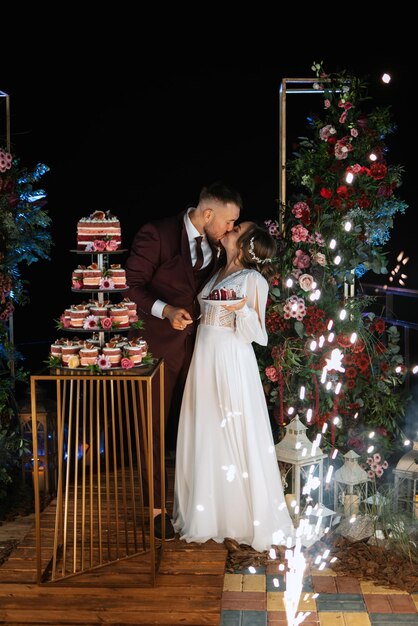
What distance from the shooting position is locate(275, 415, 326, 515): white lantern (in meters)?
4.27

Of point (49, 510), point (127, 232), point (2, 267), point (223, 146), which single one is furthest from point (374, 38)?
point (49, 510)

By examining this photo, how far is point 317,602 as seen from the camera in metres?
3.61

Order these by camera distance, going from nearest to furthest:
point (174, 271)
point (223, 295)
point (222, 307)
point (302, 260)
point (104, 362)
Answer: point (104, 362)
point (223, 295)
point (222, 307)
point (174, 271)
point (302, 260)

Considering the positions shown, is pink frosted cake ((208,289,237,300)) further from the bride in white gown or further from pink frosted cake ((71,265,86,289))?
pink frosted cake ((71,265,86,289))

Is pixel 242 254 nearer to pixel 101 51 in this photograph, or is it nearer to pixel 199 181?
pixel 199 181

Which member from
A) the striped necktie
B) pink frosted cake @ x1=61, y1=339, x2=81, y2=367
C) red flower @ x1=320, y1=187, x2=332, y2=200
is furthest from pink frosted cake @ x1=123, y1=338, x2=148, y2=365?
red flower @ x1=320, y1=187, x2=332, y2=200

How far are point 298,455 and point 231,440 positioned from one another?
40 centimetres

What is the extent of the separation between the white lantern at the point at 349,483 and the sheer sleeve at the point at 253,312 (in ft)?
2.86

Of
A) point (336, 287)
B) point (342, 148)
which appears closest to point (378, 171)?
point (342, 148)

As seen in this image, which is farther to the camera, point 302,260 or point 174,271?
point 302,260

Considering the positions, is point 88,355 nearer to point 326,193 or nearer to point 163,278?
point 163,278

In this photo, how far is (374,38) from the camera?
6332 millimetres

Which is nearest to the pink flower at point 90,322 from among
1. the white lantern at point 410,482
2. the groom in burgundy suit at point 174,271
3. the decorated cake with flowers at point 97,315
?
the decorated cake with flowers at point 97,315

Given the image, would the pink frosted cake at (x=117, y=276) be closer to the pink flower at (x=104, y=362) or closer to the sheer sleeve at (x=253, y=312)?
the pink flower at (x=104, y=362)
